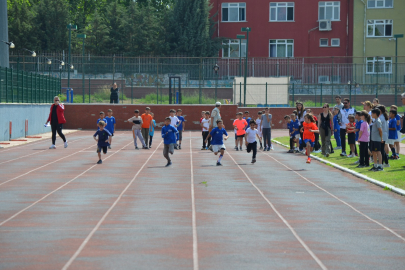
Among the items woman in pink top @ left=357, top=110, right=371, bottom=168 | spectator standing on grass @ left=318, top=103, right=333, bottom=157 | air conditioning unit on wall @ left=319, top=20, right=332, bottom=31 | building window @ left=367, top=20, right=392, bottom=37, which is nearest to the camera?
woman in pink top @ left=357, top=110, right=371, bottom=168

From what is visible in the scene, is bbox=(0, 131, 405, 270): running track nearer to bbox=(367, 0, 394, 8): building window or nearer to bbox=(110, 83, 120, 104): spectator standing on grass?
bbox=(110, 83, 120, 104): spectator standing on grass

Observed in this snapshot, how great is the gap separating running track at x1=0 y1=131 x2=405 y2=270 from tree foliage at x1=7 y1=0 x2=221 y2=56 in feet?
126

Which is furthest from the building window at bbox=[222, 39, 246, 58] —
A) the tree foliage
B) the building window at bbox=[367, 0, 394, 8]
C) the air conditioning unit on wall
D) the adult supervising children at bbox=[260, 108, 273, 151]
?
the adult supervising children at bbox=[260, 108, 273, 151]

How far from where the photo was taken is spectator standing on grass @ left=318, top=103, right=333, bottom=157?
22.0 meters

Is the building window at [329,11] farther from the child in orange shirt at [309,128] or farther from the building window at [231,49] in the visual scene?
the child in orange shirt at [309,128]

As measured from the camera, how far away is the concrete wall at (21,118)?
28578 millimetres

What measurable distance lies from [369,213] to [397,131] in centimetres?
932

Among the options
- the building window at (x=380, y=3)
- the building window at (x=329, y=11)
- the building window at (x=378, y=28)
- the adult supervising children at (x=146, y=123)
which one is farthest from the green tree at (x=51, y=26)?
the adult supervising children at (x=146, y=123)

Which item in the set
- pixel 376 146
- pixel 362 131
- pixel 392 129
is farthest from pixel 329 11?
pixel 376 146

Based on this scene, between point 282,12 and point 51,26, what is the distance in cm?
2228

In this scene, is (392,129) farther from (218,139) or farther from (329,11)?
(329,11)

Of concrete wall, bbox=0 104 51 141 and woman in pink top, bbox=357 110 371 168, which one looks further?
concrete wall, bbox=0 104 51 141

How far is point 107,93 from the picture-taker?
4781 cm

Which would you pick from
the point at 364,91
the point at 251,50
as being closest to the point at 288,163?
the point at 364,91
